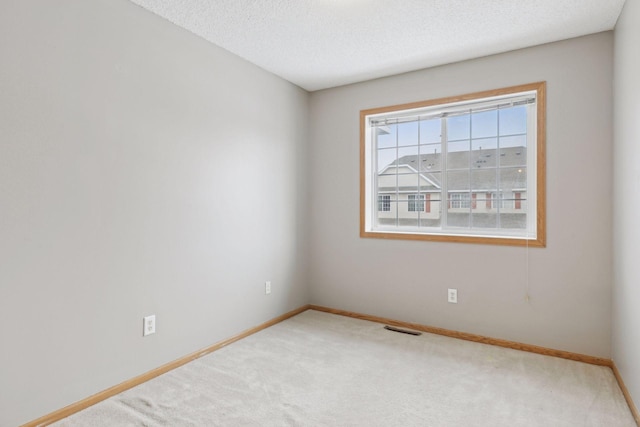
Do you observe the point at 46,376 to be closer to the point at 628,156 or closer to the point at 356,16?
the point at 356,16

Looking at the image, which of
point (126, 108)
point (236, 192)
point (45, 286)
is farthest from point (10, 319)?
point (236, 192)

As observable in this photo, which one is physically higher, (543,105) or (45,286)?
(543,105)

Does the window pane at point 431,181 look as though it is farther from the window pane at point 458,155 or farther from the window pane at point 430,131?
the window pane at point 430,131

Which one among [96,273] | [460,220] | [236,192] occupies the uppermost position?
[236,192]

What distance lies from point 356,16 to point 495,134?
1.54 meters

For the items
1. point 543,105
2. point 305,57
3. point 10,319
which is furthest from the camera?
point 305,57

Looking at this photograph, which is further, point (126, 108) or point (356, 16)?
point (356, 16)

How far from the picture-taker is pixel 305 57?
296 cm

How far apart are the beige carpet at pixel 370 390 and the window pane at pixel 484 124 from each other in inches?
68.7

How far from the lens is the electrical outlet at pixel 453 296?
3.07m

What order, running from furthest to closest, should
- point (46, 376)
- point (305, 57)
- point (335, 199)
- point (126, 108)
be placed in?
point (335, 199), point (305, 57), point (126, 108), point (46, 376)

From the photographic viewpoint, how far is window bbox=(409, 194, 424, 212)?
11.0ft

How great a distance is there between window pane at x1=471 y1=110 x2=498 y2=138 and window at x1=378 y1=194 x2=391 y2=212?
95cm

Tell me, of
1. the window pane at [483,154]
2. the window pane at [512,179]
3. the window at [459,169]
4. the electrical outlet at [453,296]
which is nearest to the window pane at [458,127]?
the window at [459,169]
